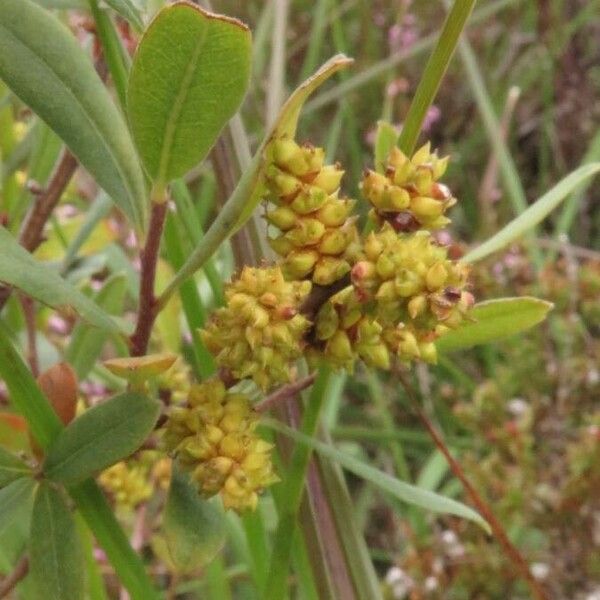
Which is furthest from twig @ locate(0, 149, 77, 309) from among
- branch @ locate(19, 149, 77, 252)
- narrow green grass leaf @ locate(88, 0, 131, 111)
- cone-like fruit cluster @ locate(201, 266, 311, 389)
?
cone-like fruit cluster @ locate(201, 266, 311, 389)

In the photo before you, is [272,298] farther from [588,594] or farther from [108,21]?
[588,594]

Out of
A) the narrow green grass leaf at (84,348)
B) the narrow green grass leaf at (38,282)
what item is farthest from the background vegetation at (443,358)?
the narrow green grass leaf at (38,282)

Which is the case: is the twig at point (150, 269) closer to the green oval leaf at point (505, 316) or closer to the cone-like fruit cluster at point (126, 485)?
the green oval leaf at point (505, 316)

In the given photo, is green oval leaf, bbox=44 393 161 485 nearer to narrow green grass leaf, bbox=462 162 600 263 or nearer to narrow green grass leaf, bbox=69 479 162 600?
narrow green grass leaf, bbox=69 479 162 600

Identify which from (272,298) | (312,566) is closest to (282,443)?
(312,566)

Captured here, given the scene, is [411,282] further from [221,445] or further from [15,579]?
[15,579]

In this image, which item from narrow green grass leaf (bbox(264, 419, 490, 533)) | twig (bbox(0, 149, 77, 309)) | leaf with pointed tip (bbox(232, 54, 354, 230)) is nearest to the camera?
leaf with pointed tip (bbox(232, 54, 354, 230))
